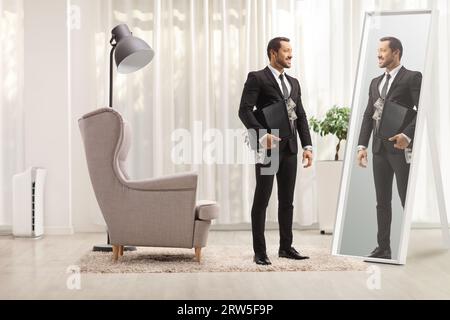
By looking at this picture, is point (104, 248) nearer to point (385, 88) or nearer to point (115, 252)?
point (115, 252)

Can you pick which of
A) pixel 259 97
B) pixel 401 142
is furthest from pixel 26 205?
pixel 401 142

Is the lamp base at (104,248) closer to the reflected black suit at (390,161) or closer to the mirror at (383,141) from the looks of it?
the mirror at (383,141)

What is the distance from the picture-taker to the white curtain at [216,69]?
6.55 meters

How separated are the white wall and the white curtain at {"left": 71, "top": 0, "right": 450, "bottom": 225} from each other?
27 centimetres

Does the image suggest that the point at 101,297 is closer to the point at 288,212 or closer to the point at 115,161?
the point at 115,161

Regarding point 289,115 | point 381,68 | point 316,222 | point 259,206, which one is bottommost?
point 316,222

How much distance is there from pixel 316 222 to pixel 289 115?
98.0 inches

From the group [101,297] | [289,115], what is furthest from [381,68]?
[101,297]

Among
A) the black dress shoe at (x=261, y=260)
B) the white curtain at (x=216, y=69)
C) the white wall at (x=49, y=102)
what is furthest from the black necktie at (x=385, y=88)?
the white wall at (x=49, y=102)

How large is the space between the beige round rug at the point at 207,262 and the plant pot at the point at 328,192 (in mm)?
1236

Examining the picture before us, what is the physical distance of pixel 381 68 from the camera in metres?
4.54

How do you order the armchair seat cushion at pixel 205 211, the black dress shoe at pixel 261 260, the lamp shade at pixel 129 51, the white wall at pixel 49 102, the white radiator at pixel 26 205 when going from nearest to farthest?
1. the black dress shoe at pixel 261 260
2. the armchair seat cushion at pixel 205 211
3. the lamp shade at pixel 129 51
4. the white radiator at pixel 26 205
5. the white wall at pixel 49 102

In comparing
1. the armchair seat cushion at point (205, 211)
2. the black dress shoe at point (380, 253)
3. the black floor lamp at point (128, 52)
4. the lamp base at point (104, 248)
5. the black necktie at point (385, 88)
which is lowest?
the lamp base at point (104, 248)

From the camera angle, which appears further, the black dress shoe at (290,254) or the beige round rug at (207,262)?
the black dress shoe at (290,254)
